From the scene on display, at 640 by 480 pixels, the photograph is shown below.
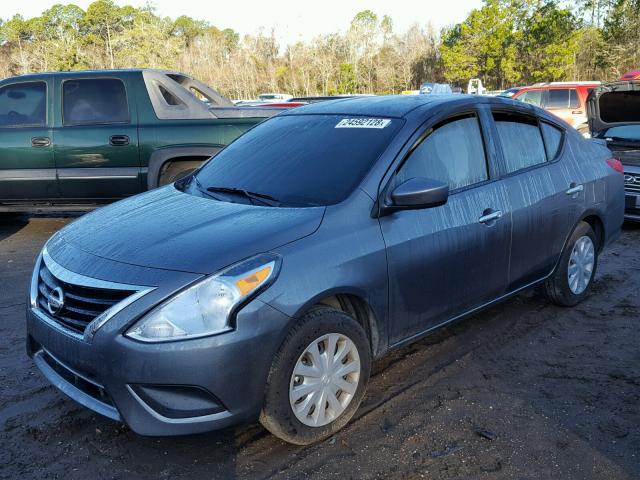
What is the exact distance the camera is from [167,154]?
23.1 feet

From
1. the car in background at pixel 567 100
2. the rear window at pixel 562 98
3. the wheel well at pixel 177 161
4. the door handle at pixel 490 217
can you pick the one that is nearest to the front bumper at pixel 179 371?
the door handle at pixel 490 217

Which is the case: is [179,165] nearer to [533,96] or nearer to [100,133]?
[100,133]

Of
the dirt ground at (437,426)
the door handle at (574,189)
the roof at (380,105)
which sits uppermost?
the roof at (380,105)

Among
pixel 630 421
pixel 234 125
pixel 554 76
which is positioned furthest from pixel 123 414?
pixel 554 76

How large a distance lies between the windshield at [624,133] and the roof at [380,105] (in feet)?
17.6

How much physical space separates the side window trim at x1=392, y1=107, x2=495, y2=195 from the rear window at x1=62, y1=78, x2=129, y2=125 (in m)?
4.66

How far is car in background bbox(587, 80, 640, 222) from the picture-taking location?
7691mm

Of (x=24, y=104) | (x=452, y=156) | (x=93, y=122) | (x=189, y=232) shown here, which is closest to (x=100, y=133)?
(x=93, y=122)

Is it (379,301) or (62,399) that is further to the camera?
(62,399)

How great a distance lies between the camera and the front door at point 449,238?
3.31 meters

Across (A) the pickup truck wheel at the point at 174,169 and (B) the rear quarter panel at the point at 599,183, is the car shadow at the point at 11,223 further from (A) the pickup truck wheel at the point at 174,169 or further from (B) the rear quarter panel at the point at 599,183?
(B) the rear quarter panel at the point at 599,183

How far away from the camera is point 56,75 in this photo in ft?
24.2

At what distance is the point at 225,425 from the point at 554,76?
42.4 metres

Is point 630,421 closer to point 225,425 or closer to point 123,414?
point 225,425
